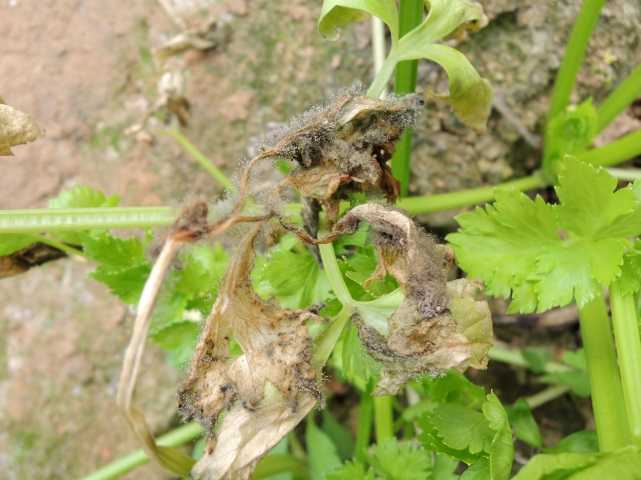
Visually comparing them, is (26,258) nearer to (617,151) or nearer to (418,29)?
(418,29)

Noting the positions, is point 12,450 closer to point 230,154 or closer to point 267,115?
point 230,154

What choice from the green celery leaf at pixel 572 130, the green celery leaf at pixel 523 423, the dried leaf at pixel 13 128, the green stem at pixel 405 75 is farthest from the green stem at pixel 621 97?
the dried leaf at pixel 13 128

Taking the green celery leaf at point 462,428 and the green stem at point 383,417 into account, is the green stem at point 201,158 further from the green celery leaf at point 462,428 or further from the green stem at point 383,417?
the green celery leaf at point 462,428

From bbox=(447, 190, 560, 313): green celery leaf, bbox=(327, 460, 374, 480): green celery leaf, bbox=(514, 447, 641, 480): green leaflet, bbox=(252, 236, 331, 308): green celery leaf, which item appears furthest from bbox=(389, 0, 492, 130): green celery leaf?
bbox=(327, 460, 374, 480): green celery leaf

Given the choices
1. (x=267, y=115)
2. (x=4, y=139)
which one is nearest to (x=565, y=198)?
(x=4, y=139)

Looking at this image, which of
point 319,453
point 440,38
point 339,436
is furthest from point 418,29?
point 339,436

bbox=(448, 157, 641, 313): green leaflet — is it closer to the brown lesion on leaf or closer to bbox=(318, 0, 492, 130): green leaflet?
bbox=(318, 0, 492, 130): green leaflet
